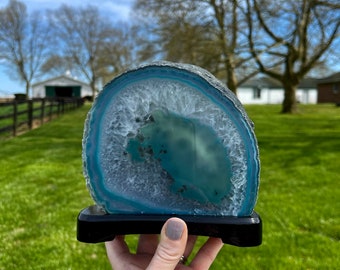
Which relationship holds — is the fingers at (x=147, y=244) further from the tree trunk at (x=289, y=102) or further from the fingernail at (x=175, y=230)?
the tree trunk at (x=289, y=102)

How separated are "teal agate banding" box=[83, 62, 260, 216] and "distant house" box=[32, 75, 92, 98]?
54351 mm

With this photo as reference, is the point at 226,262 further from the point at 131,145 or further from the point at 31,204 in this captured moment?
the point at 31,204

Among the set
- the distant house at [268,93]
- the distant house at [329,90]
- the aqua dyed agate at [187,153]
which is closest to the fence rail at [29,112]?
the aqua dyed agate at [187,153]

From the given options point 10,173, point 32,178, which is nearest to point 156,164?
point 32,178

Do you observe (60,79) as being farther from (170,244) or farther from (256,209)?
(170,244)

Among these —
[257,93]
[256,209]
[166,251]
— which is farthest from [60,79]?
[166,251]

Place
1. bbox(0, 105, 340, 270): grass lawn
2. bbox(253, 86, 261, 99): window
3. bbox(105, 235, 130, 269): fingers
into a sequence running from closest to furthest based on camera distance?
bbox(105, 235, 130, 269): fingers < bbox(0, 105, 340, 270): grass lawn < bbox(253, 86, 261, 99): window

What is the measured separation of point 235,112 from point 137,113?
32 cm

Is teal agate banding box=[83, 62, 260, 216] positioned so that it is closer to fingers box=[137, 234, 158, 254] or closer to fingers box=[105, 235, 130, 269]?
fingers box=[105, 235, 130, 269]

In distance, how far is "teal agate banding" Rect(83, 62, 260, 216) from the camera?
1.22 metres

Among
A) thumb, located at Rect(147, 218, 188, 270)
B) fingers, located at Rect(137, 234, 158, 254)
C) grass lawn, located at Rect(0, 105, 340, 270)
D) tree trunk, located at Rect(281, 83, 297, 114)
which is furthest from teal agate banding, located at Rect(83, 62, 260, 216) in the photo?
tree trunk, located at Rect(281, 83, 297, 114)

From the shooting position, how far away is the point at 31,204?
4336 millimetres

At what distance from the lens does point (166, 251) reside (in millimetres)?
1194

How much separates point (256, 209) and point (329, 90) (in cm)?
4079
